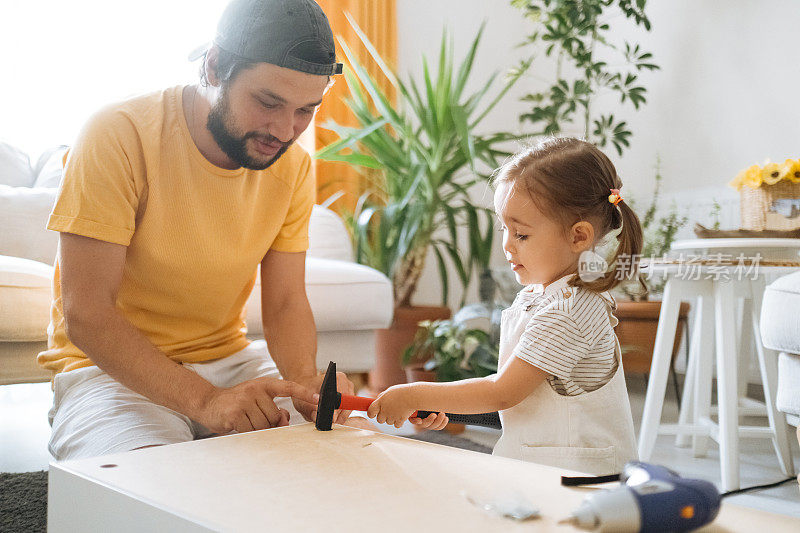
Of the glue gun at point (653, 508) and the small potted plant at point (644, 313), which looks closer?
the glue gun at point (653, 508)

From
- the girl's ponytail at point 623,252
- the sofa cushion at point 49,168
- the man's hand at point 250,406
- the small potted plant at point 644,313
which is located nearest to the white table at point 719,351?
the small potted plant at point 644,313

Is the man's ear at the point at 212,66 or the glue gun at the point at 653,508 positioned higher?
the man's ear at the point at 212,66

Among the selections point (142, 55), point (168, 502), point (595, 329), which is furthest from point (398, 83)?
point (168, 502)

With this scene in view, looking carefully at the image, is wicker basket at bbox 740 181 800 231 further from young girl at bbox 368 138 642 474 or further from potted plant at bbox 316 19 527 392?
young girl at bbox 368 138 642 474

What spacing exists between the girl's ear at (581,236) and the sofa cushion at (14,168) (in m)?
2.11

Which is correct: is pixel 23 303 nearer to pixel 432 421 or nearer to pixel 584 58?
pixel 432 421

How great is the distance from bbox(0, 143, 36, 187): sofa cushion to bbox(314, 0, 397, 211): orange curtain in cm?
153

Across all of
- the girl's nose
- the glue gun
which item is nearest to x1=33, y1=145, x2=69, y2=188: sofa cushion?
the girl's nose

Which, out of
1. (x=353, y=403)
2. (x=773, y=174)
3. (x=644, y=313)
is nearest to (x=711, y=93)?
(x=644, y=313)

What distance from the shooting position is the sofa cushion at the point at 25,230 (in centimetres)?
225

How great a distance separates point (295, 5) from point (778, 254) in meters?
1.61

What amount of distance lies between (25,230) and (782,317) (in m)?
2.03

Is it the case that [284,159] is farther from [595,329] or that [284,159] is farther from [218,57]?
[595,329]

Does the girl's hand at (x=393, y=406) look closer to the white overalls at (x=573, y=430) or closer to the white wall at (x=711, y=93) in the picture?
the white overalls at (x=573, y=430)
